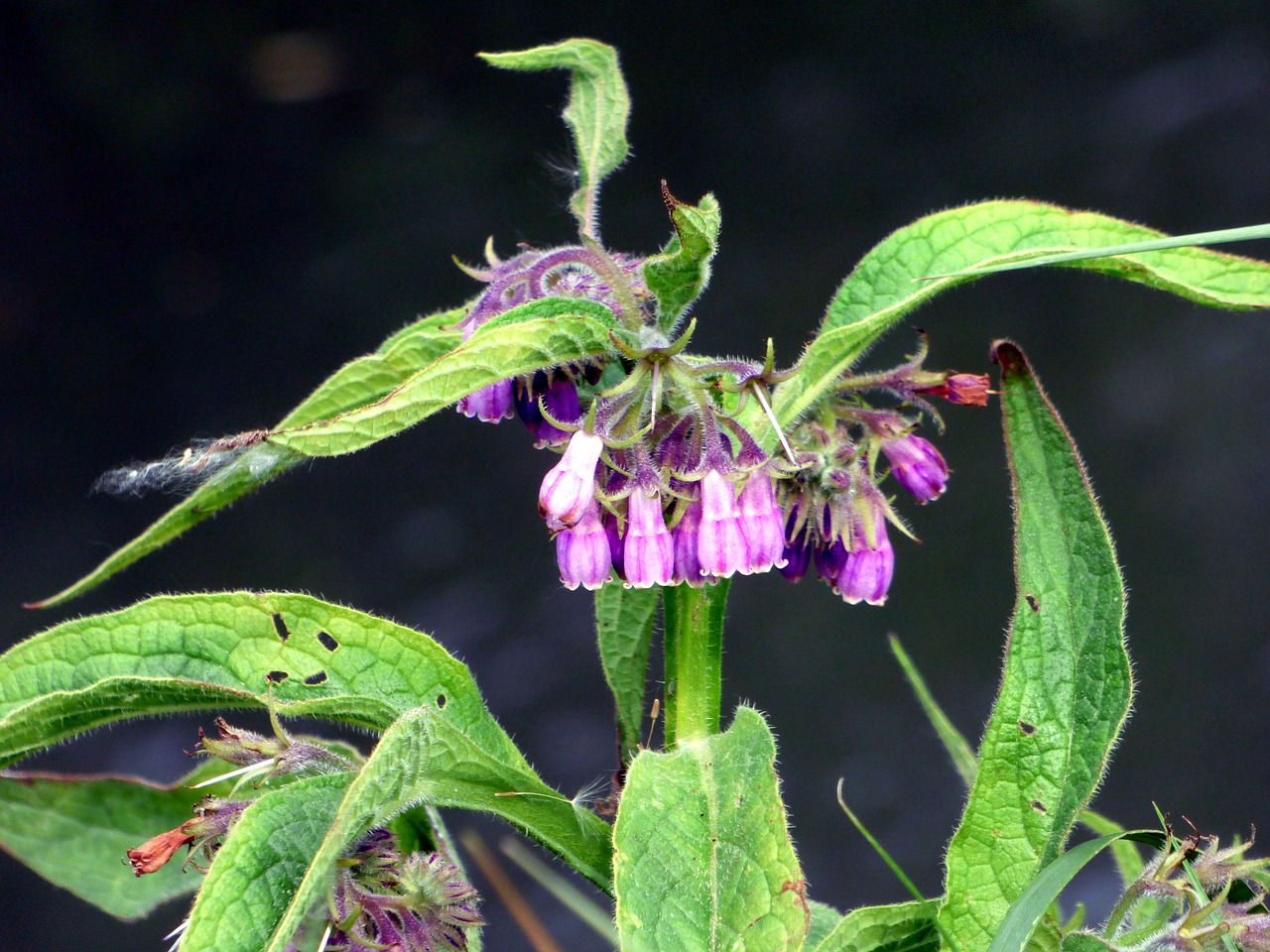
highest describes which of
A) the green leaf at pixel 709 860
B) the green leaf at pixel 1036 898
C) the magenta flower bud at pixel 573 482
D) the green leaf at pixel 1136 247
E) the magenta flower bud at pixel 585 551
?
the green leaf at pixel 1136 247

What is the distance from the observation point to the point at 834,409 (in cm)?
76

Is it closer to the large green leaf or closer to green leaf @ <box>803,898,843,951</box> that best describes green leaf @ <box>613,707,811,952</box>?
green leaf @ <box>803,898,843,951</box>

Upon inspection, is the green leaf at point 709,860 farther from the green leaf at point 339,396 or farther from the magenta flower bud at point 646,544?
the green leaf at point 339,396

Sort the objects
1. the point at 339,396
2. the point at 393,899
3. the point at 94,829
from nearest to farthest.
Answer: the point at 393,899, the point at 339,396, the point at 94,829

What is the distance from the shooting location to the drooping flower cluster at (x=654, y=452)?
632 millimetres

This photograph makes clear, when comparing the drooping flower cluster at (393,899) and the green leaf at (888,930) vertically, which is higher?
the drooping flower cluster at (393,899)

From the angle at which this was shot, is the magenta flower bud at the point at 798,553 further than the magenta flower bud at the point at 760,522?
Yes

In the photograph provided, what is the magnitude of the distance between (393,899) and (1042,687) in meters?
0.38

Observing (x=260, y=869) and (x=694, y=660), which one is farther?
(x=694, y=660)

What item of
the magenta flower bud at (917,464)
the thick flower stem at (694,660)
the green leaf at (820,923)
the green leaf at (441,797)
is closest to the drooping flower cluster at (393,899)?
the green leaf at (441,797)

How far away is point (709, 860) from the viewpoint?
60cm

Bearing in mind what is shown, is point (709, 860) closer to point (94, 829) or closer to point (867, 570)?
point (867, 570)

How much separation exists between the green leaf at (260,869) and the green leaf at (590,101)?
383 mm

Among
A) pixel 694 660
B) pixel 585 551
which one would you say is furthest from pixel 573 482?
pixel 694 660
